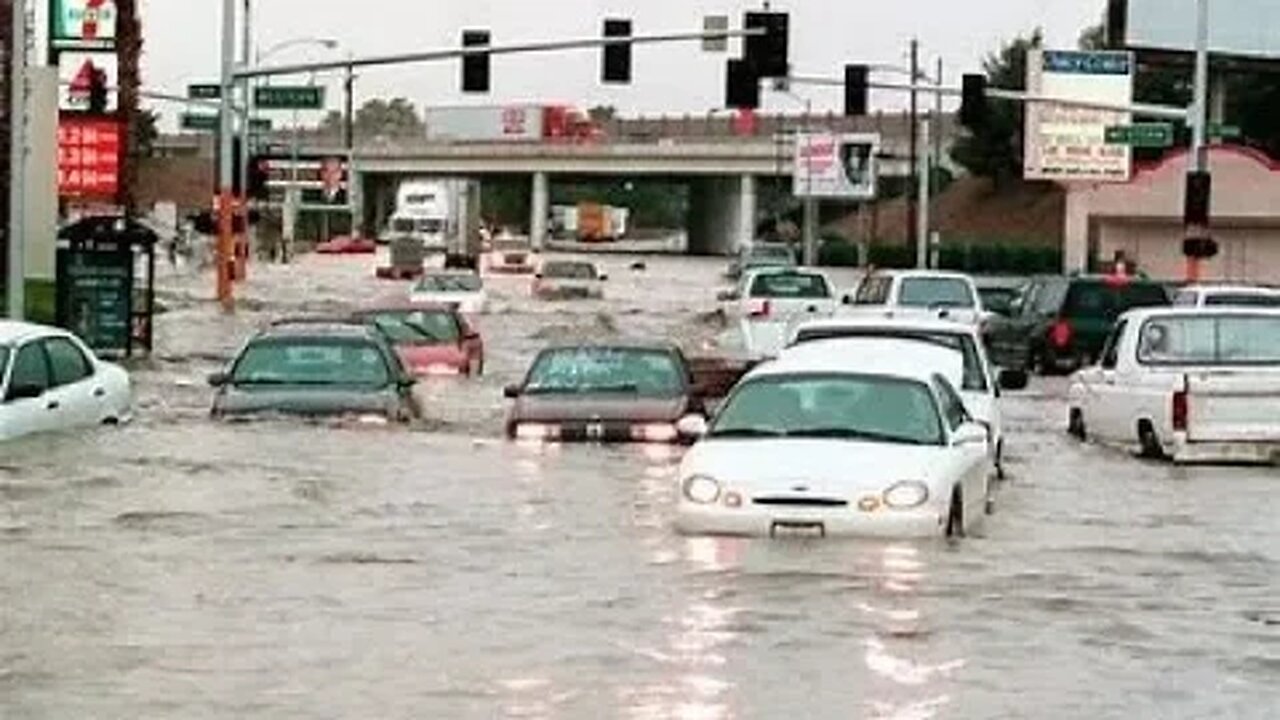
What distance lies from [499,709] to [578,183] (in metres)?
180

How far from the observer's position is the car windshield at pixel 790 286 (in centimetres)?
5231

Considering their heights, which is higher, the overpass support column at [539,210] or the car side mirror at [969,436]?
the car side mirror at [969,436]

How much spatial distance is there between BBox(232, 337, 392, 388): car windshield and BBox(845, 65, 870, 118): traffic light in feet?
92.5

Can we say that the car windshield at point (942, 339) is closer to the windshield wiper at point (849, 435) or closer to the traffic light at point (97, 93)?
the windshield wiper at point (849, 435)

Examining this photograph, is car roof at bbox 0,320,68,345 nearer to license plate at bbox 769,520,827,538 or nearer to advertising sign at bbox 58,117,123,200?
license plate at bbox 769,520,827,538

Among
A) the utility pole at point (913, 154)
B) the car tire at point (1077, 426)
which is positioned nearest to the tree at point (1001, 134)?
the utility pole at point (913, 154)

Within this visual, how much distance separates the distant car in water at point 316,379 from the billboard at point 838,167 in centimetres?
9625

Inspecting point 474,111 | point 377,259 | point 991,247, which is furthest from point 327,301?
point 474,111

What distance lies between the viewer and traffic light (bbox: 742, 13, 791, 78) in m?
49.8

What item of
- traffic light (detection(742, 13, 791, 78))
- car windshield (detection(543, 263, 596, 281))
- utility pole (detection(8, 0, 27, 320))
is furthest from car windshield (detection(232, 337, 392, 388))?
car windshield (detection(543, 263, 596, 281))

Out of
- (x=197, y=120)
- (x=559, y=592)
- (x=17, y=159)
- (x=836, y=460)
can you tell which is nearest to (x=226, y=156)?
(x=197, y=120)

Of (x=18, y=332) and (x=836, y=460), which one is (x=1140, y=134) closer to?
(x=18, y=332)

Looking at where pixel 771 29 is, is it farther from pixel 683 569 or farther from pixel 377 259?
pixel 377 259

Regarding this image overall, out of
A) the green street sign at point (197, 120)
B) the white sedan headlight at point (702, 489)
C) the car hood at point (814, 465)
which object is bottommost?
the white sedan headlight at point (702, 489)
